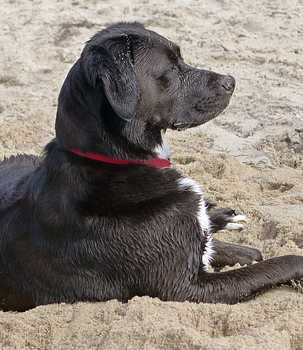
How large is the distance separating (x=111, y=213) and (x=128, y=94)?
576mm

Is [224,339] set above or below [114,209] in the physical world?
below

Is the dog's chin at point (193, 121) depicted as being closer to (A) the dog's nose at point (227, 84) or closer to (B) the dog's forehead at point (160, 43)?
(A) the dog's nose at point (227, 84)

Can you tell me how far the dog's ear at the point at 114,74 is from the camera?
3900mm

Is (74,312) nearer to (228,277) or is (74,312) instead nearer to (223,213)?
(228,277)

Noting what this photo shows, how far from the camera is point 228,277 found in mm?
4188

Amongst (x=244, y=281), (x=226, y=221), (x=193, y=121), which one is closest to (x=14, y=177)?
(x=193, y=121)

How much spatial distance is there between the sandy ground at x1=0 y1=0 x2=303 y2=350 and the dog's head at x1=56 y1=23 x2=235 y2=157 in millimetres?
819

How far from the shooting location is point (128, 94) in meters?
3.94

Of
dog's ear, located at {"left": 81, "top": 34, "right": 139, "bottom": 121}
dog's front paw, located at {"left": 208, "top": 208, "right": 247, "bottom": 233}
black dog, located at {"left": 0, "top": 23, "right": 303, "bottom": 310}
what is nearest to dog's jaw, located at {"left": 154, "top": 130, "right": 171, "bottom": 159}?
black dog, located at {"left": 0, "top": 23, "right": 303, "bottom": 310}

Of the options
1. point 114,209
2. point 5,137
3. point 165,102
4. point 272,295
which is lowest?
point 5,137

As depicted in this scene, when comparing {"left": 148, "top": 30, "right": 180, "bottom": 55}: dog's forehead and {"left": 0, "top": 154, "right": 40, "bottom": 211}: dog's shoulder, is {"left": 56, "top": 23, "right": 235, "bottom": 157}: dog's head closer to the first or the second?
{"left": 148, "top": 30, "right": 180, "bottom": 55}: dog's forehead

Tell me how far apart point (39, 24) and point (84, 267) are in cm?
475

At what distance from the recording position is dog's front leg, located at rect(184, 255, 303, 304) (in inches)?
162

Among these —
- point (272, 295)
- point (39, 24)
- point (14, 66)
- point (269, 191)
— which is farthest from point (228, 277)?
point (39, 24)
